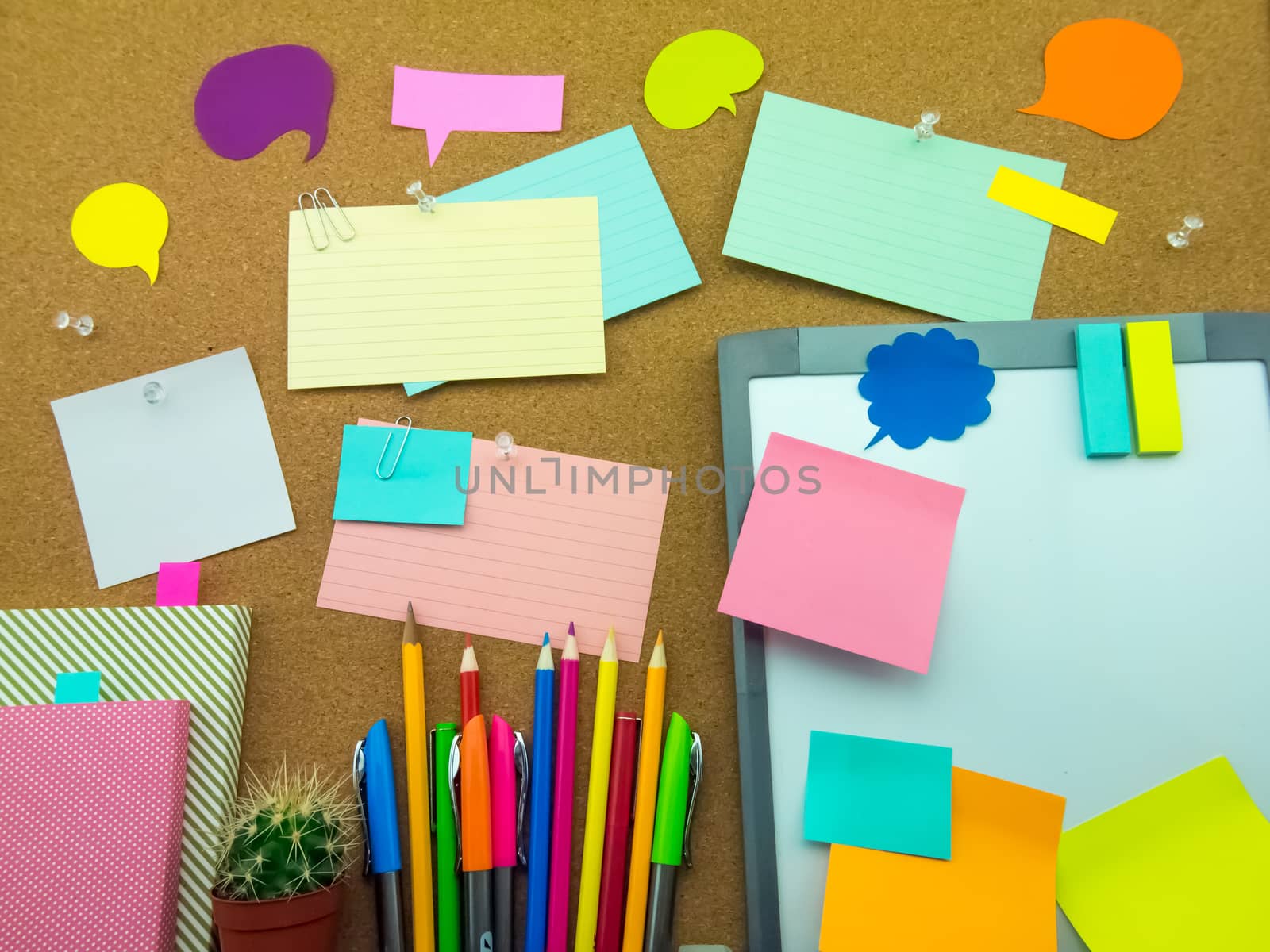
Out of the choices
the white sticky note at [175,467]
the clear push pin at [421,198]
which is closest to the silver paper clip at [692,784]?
the white sticky note at [175,467]

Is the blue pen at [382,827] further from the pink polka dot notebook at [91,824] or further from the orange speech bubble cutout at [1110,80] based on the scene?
the orange speech bubble cutout at [1110,80]

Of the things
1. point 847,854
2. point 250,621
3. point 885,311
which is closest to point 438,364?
point 250,621

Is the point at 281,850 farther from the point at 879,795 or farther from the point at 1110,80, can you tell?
the point at 1110,80

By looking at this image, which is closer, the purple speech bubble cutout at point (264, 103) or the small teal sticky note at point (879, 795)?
the small teal sticky note at point (879, 795)

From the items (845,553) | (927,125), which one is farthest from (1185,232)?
(845,553)

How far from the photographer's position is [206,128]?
2.10ft

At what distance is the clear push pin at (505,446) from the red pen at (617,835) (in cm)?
20

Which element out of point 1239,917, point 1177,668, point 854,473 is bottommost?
point 1239,917

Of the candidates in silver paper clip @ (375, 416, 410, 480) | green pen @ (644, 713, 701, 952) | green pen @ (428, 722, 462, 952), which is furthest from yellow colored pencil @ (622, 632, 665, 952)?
silver paper clip @ (375, 416, 410, 480)

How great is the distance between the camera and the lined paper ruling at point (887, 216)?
606mm

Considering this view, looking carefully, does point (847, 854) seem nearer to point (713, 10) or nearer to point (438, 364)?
point (438, 364)

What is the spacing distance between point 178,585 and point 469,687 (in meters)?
0.22

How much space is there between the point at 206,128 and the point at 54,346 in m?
0.20

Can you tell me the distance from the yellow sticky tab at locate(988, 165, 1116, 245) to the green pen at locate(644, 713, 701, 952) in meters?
0.45
